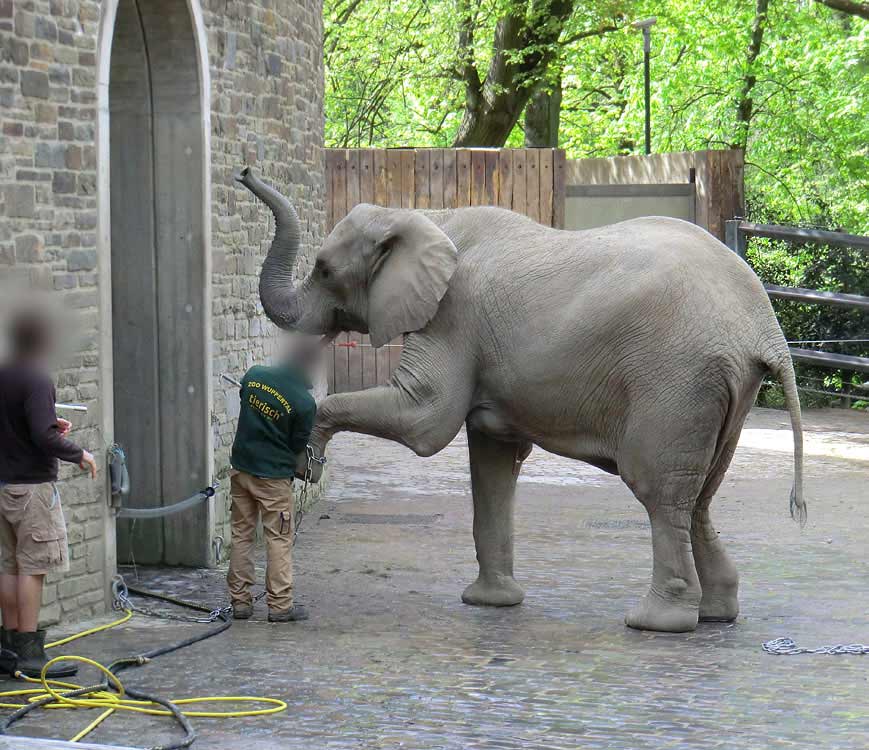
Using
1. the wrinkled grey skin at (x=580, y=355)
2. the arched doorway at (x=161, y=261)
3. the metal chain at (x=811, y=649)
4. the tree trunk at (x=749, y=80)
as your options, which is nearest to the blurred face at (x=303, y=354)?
the wrinkled grey skin at (x=580, y=355)

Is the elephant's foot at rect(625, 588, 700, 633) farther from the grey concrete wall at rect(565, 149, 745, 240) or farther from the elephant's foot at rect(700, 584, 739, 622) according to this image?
the grey concrete wall at rect(565, 149, 745, 240)

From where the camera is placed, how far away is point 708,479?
884 cm

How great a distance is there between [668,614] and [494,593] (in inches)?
46.8

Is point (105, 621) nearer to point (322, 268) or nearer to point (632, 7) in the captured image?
point (322, 268)

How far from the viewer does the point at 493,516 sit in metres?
9.41

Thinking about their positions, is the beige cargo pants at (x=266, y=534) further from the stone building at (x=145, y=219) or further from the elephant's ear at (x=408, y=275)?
the elephant's ear at (x=408, y=275)

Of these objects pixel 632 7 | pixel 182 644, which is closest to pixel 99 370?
pixel 182 644

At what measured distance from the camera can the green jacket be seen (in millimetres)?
8609

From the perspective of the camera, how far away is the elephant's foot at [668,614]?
8.55 meters

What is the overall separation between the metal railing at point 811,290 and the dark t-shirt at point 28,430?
13.5m

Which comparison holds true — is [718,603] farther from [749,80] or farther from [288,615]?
[749,80]

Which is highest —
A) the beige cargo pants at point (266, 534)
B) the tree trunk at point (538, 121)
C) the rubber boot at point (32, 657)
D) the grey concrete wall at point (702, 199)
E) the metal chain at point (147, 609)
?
the tree trunk at point (538, 121)

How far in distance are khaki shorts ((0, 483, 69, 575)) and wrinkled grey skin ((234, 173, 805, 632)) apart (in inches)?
73.7

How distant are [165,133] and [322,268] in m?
1.71
